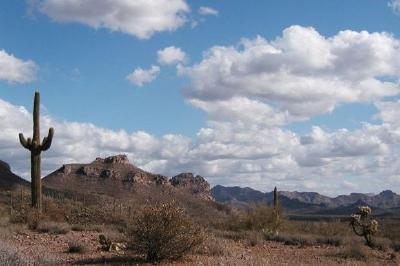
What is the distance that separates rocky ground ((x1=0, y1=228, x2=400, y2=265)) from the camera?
15891 millimetres

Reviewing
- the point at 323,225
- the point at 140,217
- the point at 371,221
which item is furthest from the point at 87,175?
the point at 140,217

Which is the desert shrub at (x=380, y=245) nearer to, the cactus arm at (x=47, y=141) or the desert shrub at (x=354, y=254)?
the desert shrub at (x=354, y=254)

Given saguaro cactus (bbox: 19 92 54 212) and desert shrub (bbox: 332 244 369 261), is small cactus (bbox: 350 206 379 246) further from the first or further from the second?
saguaro cactus (bbox: 19 92 54 212)

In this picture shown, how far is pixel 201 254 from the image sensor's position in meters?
18.3

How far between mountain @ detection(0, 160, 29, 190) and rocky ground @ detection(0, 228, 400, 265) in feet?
186

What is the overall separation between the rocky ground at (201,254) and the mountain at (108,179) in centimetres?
7869

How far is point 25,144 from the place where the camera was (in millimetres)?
30391

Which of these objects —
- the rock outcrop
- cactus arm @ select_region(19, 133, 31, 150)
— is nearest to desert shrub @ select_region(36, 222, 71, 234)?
cactus arm @ select_region(19, 133, 31, 150)

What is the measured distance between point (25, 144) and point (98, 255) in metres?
13.8

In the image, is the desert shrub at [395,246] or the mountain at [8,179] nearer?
the desert shrub at [395,246]

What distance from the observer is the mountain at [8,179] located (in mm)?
79438

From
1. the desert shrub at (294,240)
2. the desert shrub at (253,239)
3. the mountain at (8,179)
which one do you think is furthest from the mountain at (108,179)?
the desert shrub at (253,239)

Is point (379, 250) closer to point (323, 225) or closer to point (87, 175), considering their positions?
point (323, 225)

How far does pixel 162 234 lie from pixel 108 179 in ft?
319
